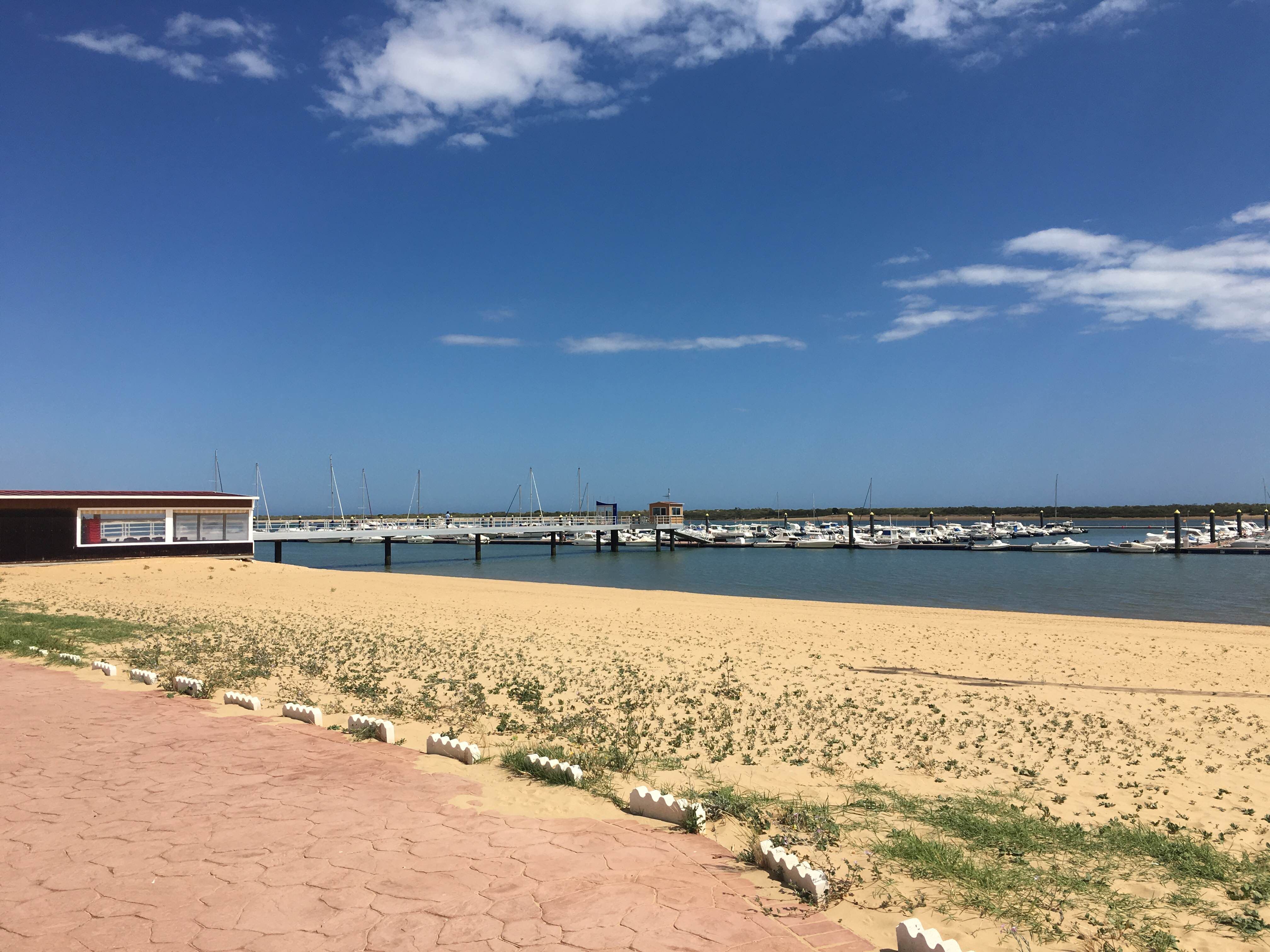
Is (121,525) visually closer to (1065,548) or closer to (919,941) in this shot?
(919,941)

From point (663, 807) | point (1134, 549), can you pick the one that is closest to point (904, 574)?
point (1134, 549)

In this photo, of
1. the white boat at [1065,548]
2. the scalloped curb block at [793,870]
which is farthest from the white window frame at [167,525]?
the white boat at [1065,548]

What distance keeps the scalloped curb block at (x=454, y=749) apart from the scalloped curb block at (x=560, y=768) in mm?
664

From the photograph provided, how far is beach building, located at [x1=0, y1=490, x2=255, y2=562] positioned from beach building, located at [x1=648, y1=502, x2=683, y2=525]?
4482cm

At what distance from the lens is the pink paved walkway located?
434cm

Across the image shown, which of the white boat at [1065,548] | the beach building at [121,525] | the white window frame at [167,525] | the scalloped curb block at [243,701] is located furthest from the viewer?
the white boat at [1065,548]

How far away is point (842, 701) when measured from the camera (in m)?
11.3

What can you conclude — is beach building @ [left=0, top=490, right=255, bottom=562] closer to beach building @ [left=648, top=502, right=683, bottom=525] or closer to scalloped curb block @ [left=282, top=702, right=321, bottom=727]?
scalloped curb block @ [left=282, top=702, right=321, bottom=727]

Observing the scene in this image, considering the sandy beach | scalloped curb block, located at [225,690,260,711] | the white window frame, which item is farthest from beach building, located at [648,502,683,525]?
scalloped curb block, located at [225,690,260,711]

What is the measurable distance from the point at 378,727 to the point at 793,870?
5.07 meters

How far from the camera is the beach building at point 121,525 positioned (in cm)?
3350

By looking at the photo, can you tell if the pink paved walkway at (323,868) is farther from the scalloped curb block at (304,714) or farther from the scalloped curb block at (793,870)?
the scalloped curb block at (304,714)

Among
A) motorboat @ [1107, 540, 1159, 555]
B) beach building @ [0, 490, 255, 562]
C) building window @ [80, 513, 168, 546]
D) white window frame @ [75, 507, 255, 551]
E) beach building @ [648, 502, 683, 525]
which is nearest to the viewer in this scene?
beach building @ [0, 490, 255, 562]

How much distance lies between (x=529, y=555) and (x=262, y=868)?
67.7 metres
